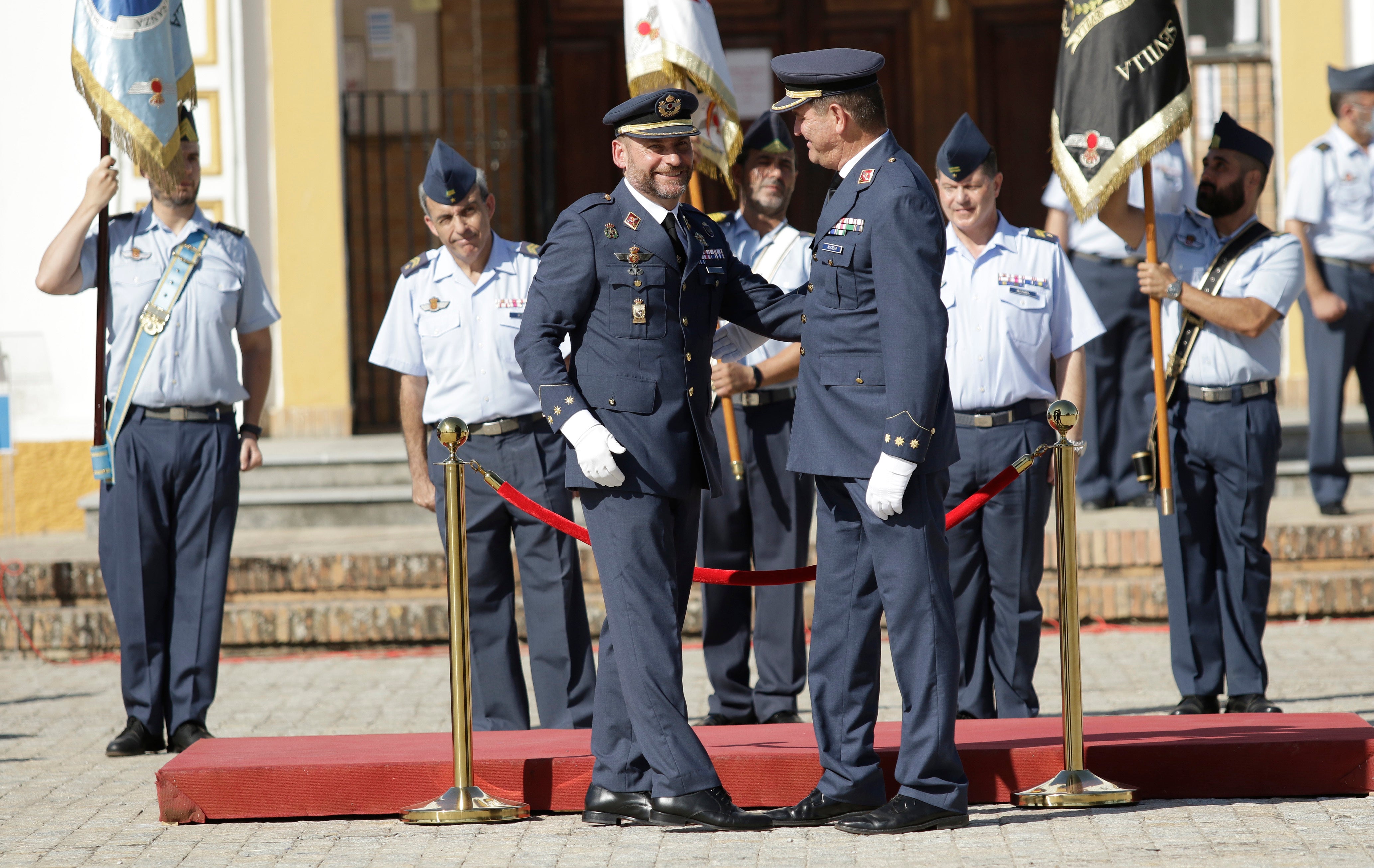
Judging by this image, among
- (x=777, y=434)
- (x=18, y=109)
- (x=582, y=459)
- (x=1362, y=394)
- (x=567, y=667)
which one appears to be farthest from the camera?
(x=18, y=109)

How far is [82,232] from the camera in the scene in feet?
18.0

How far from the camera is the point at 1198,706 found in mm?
5570

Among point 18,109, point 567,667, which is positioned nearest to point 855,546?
point 567,667

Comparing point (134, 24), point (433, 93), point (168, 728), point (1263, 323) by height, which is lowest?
point (168, 728)

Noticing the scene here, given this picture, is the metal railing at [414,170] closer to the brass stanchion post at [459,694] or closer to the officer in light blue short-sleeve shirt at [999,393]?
the officer in light blue short-sleeve shirt at [999,393]

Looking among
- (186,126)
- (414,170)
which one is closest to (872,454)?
(186,126)

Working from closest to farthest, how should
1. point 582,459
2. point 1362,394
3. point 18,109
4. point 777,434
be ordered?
1. point 582,459
2. point 777,434
3. point 1362,394
4. point 18,109

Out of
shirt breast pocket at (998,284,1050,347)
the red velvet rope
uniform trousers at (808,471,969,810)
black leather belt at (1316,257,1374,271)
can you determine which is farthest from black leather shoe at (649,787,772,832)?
black leather belt at (1316,257,1374,271)

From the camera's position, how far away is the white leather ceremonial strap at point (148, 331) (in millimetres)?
5637

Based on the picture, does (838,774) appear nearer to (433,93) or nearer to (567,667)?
(567,667)

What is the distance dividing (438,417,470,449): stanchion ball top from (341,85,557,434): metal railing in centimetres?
623

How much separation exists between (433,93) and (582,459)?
23.9ft

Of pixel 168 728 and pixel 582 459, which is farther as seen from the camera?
pixel 168 728

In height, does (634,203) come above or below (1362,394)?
above
